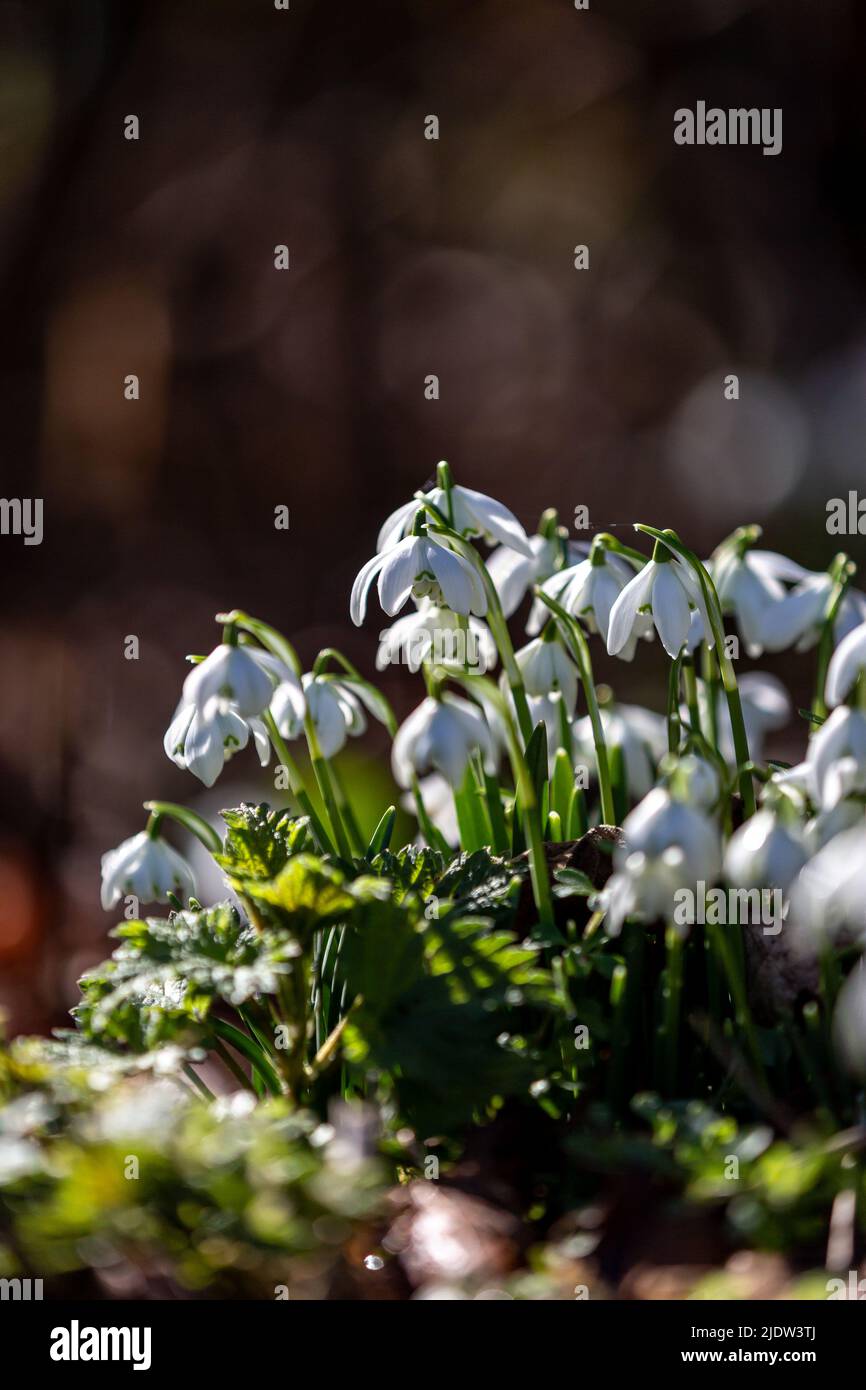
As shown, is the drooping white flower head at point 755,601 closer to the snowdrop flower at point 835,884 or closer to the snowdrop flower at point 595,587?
the snowdrop flower at point 595,587

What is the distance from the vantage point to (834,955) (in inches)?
32.4

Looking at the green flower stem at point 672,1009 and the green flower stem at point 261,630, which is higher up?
the green flower stem at point 261,630

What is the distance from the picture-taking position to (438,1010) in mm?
762

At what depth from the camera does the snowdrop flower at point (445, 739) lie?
0.93m

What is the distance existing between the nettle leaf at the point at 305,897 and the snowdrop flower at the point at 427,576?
0.62 feet

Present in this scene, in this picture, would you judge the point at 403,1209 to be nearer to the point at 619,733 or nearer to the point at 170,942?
the point at 170,942

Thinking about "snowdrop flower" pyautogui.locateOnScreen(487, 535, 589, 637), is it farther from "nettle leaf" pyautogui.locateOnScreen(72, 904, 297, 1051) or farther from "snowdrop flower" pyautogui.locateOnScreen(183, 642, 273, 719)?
"nettle leaf" pyautogui.locateOnScreen(72, 904, 297, 1051)

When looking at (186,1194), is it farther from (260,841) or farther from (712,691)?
(712,691)

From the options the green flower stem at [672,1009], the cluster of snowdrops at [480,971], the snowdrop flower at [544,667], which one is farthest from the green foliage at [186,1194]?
the snowdrop flower at [544,667]

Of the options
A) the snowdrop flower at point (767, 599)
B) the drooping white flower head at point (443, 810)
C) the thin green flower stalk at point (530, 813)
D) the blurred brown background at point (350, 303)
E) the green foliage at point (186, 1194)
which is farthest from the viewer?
the blurred brown background at point (350, 303)
